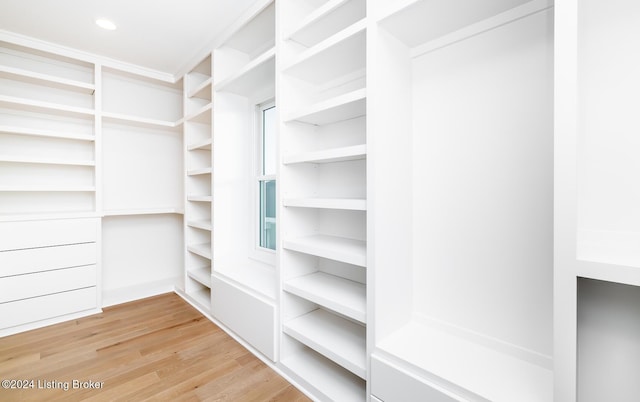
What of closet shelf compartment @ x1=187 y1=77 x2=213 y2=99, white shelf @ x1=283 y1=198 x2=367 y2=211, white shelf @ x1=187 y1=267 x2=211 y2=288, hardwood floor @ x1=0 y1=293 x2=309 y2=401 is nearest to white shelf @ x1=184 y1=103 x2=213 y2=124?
closet shelf compartment @ x1=187 y1=77 x2=213 y2=99

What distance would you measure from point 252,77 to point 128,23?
1034 mm

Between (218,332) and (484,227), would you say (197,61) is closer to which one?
(218,332)

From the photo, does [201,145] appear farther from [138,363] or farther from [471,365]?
[471,365]

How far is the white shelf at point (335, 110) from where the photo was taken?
4.81ft

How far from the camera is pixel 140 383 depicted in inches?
70.1

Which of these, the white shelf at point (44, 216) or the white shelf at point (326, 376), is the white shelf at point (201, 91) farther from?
the white shelf at point (326, 376)

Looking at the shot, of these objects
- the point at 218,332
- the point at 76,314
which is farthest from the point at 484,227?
the point at 76,314

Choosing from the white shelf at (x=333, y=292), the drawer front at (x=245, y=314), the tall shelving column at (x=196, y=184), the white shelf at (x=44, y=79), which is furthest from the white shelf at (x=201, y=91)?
the white shelf at (x=333, y=292)

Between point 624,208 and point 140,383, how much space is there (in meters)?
2.53

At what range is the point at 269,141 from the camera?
9.07 feet

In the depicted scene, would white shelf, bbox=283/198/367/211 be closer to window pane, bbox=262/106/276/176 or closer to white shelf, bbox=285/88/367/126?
white shelf, bbox=285/88/367/126

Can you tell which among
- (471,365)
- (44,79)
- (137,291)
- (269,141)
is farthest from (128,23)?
(471,365)

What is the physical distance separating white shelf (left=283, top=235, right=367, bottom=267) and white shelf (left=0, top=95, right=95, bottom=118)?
8.04ft

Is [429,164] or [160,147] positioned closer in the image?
[429,164]
